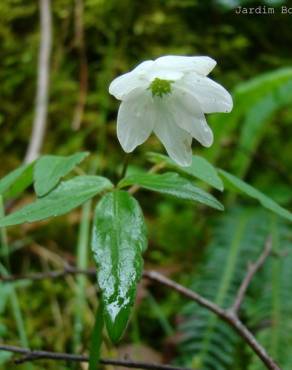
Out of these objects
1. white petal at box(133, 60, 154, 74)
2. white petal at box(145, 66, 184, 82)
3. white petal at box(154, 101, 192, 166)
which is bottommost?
white petal at box(154, 101, 192, 166)

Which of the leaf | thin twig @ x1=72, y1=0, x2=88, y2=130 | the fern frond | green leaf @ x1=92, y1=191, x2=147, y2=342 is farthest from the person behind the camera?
thin twig @ x1=72, y1=0, x2=88, y2=130

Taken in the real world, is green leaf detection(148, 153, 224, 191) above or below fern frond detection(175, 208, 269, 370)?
above

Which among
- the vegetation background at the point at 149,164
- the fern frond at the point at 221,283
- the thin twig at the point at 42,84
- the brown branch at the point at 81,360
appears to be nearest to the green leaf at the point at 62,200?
the brown branch at the point at 81,360

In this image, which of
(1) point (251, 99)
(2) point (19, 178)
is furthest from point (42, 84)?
(2) point (19, 178)

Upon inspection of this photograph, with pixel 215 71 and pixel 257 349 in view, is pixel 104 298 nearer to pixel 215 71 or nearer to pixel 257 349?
pixel 257 349

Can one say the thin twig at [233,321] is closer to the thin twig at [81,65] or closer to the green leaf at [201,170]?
the green leaf at [201,170]

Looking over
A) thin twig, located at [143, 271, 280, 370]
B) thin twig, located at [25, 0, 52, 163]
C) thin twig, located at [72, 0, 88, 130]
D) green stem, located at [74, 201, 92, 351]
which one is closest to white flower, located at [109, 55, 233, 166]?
thin twig, located at [143, 271, 280, 370]

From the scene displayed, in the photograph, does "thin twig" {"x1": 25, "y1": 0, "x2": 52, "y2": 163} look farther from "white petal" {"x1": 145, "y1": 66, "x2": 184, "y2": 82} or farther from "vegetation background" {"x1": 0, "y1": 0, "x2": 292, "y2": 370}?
"white petal" {"x1": 145, "y1": 66, "x2": 184, "y2": 82}
